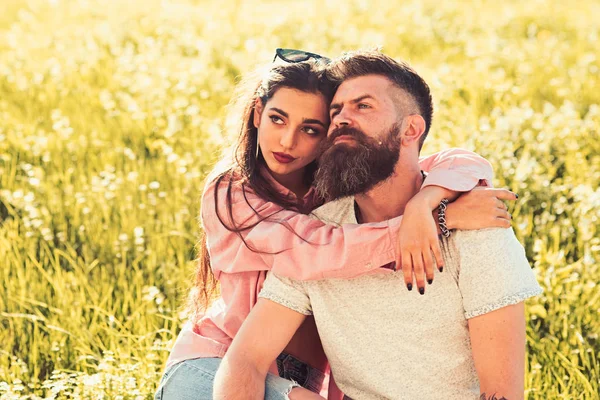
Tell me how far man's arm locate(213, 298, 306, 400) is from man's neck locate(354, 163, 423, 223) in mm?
527

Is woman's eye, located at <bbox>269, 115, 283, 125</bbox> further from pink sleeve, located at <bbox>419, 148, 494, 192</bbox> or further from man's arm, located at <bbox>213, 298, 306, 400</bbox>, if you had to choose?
man's arm, located at <bbox>213, 298, 306, 400</bbox>

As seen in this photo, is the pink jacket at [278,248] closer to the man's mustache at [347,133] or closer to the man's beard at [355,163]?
the man's beard at [355,163]

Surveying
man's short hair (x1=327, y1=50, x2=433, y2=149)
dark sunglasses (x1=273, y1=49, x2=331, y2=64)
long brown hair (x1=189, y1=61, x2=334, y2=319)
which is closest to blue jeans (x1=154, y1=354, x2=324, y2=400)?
long brown hair (x1=189, y1=61, x2=334, y2=319)

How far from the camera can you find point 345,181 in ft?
11.6

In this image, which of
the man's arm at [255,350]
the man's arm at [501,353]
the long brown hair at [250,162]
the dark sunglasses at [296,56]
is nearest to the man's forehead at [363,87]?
the long brown hair at [250,162]

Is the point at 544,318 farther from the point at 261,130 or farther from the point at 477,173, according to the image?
the point at 261,130

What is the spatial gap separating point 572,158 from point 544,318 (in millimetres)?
2275

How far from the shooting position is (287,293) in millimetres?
3604

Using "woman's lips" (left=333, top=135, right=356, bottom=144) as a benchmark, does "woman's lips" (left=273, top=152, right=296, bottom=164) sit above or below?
below

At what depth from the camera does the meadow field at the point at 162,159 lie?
455 cm

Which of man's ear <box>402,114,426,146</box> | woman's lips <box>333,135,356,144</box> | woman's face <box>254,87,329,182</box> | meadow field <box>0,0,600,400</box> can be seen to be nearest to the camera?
woman's lips <box>333,135,356,144</box>

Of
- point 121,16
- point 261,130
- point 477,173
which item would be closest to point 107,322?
point 261,130

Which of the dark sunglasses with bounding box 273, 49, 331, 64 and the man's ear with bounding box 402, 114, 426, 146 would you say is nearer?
the man's ear with bounding box 402, 114, 426, 146

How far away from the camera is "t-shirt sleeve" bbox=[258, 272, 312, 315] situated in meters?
3.60
